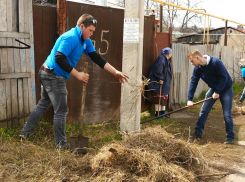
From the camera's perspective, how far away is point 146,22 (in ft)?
23.0

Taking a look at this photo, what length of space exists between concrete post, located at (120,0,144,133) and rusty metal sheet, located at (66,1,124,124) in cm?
100

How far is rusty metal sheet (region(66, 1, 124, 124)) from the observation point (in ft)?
18.6

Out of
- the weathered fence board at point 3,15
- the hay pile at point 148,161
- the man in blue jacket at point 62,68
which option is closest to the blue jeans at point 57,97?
the man in blue jacket at point 62,68

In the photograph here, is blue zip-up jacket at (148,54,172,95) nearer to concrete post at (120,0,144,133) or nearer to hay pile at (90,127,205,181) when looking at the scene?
concrete post at (120,0,144,133)

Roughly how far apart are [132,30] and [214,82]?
185 cm

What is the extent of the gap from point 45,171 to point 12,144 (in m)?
0.99

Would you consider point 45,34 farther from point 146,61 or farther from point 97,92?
point 146,61

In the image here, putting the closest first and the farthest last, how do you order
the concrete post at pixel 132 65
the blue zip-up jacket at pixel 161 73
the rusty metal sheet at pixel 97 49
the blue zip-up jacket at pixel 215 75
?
1. the concrete post at pixel 132 65
2. the blue zip-up jacket at pixel 215 75
3. the rusty metal sheet at pixel 97 49
4. the blue zip-up jacket at pixel 161 73

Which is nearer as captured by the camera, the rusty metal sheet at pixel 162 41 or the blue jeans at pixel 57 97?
the blue jeans at pixel 57 97

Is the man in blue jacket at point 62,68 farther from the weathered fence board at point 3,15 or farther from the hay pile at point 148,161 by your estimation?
the weathered fence board at point 3,15

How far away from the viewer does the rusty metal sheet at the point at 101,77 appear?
5668mm

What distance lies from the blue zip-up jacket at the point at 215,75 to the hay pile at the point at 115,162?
1.64 meters

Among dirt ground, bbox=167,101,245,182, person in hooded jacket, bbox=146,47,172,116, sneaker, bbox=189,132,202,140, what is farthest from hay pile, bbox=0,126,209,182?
person in hooded jacket, bbox=146,47,172,116

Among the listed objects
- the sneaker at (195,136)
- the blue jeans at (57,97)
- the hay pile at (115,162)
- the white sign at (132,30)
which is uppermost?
the white sign at (132,30)
